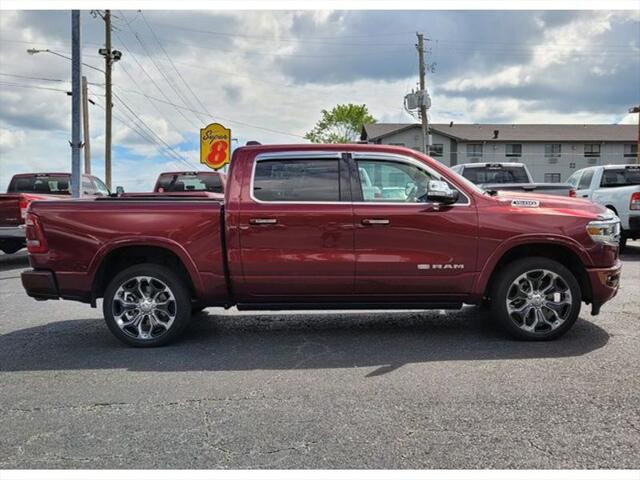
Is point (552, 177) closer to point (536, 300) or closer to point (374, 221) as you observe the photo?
point (536, 300)

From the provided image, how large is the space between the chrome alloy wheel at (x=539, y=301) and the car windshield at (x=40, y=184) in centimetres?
1155

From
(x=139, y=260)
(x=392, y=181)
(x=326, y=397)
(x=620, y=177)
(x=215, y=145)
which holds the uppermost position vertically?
(x=215, y=145)

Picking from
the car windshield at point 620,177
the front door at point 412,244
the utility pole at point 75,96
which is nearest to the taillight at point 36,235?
the front door at point 412,244

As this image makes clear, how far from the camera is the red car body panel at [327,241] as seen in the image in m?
4.92

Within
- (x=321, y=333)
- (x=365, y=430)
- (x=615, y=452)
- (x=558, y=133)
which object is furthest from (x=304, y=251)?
(x=558, y=133)

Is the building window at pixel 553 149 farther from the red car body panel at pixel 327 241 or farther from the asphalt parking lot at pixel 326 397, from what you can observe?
the red car body panel at pixel 327 241

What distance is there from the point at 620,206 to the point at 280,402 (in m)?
9.93

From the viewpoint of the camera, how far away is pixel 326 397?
12.4 ft

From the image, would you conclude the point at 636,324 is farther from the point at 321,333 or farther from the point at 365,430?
the point at 365,430

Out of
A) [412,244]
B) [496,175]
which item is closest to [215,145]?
[496,175]

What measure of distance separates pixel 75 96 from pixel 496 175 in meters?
9.92

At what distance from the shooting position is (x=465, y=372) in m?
4.27

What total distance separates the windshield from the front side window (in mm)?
7847

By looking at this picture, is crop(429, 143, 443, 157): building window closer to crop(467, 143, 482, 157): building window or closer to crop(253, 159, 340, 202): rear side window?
crop(467, 143, 482, 157): building window
